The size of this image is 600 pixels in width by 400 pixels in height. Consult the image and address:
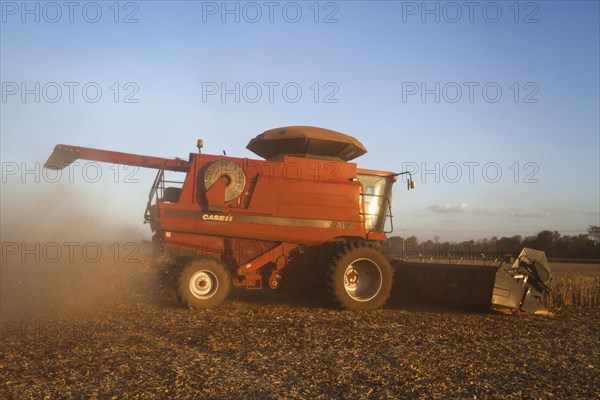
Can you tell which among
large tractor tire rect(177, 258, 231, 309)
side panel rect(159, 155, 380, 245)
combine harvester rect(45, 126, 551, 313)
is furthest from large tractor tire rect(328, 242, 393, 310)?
large tractor tire rect(177, 258, 231, 309)

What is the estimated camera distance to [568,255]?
5041 centimetres

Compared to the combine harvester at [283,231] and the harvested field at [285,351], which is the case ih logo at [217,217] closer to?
the combine harvester at [283,231]

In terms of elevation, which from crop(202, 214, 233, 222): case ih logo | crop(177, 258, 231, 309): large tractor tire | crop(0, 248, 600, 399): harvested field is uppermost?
crop(202, 214, 233, 222): case ih logo

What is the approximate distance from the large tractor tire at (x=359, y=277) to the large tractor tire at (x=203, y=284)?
2049 mm

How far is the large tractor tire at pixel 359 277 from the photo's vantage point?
30.8 feet

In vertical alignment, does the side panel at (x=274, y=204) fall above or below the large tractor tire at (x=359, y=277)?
above

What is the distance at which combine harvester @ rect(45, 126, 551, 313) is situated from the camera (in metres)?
9.18

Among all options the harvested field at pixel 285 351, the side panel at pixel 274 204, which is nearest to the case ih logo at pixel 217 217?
the side panel at pixel 274 204

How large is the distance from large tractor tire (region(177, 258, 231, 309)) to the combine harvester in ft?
0.06

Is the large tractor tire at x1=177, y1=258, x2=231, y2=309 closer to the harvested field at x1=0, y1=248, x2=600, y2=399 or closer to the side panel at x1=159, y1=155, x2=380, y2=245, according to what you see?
the harvested field at x1=0, y1=248, x2=600, y2=399

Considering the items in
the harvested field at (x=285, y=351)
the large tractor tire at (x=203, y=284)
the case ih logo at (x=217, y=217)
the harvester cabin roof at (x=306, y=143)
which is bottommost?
the harvested field at (x=285, y=351)

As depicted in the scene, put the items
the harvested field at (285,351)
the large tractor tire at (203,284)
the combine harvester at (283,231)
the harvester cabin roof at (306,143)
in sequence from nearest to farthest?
the harvested field at (285,351) < the large tractor tire at (203,284) < the combine harvester at (283,231) < the harvester cabin roof at (306,143)

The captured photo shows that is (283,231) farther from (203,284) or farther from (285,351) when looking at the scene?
(285,351)

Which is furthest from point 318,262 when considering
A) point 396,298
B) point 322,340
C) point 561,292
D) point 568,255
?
point 568,255
